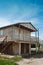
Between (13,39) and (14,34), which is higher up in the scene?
(14,34)

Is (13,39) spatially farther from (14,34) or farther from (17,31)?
(17,31)

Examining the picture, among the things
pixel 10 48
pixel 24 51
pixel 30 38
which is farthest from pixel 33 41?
pixel 10 48

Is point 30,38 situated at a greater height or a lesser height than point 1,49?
greater

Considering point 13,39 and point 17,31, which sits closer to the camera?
point 13,39

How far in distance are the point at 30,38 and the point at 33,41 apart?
1174 mm

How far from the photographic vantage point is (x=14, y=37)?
105 ft

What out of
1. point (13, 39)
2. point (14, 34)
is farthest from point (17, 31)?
point (13, 39)

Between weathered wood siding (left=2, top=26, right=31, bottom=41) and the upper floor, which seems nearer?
weathered wood siding (left=2, top=26, right=31, bottom=41)

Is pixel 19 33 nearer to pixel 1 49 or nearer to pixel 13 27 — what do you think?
pixel 13 27

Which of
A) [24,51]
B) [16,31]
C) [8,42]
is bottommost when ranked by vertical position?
[24,51]

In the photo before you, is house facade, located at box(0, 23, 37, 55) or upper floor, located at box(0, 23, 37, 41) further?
upper floor, located at box(0, 23, 37, 41)

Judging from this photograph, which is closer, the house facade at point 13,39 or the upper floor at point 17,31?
the house facade at point 13,39

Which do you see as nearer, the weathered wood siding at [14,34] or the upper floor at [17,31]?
the weathered wood siding at [14,34]

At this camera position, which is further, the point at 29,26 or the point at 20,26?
the point at 29,26
